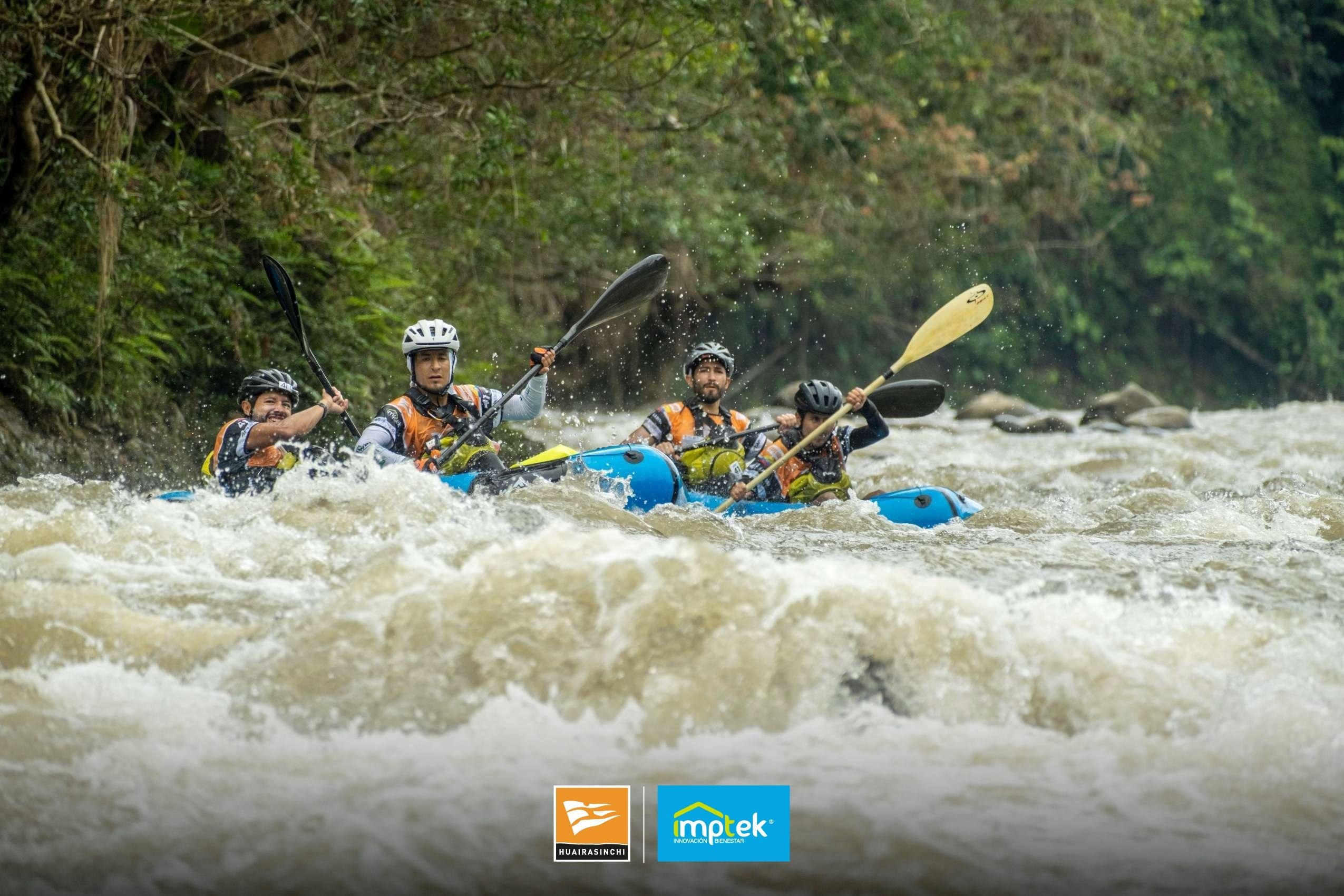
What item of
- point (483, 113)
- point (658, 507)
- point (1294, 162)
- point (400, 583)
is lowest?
point (400, 583)

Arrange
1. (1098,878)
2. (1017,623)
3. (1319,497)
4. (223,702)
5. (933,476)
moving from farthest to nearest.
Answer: (933,476) → (1319,497) → (1017,623) → (223,702) → (1098,878)

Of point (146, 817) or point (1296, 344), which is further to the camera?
point (1296, 344)

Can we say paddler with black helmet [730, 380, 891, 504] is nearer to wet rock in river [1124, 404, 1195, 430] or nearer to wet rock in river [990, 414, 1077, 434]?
wet rock in river [990, 414, 1077, 434]

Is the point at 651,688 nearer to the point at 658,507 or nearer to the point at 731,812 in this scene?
the point at 731,812

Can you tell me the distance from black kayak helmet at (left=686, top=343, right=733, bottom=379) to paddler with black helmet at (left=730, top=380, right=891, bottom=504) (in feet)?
1.46

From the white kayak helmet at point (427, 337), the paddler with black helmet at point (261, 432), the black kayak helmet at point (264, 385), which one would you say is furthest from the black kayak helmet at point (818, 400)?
the black kayak helmet at point (264, 385)

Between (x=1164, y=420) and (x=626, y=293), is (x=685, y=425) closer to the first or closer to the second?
(x=626, y=293)

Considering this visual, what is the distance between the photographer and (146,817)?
3111 mm

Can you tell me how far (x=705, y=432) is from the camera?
8.18 metres

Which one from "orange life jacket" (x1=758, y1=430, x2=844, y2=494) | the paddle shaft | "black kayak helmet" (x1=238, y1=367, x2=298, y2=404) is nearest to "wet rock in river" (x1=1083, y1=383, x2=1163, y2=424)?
"orange life jacket" (x1=758, y1=430, x2=844, y2=494)

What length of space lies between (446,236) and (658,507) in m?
5.22

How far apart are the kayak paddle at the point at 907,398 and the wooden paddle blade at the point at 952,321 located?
236 millimetres

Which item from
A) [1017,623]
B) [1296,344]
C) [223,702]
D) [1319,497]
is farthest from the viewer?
[1296,344]

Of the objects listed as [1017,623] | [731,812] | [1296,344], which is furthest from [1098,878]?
[1296,344]
